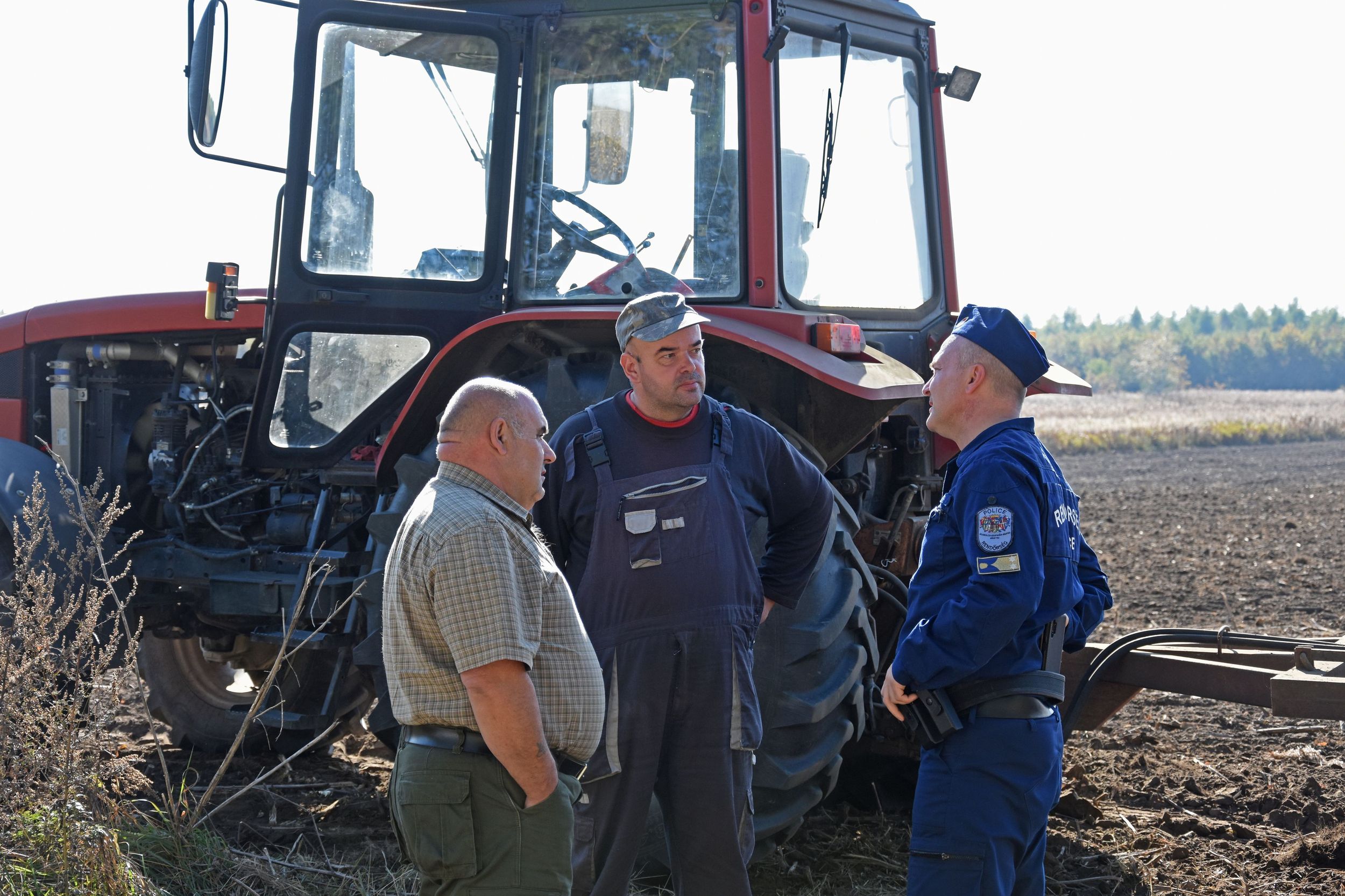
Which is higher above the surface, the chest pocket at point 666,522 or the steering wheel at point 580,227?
the steering wheel at point 580,227

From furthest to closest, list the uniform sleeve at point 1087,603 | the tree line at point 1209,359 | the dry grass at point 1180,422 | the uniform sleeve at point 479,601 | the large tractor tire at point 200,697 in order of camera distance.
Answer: the tree line at point 1209,359, the dry grass at point 1180,422, the large tractor tire at point 200,697, the uniform sleeve at point 1087,603, the uniform sleeve at point 479,601

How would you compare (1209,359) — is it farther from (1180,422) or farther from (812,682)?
(812,682)

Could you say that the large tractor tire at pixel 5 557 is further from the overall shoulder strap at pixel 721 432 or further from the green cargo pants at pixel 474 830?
the green cargo pants at pixel 474 830

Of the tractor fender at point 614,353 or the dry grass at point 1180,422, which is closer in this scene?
the tractor fender at point 614,353

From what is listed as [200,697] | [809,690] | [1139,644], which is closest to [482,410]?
[809,690]

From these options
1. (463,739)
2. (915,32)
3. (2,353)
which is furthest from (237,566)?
(915,32)

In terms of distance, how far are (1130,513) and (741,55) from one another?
1168 centimetres

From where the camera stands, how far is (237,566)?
491cm

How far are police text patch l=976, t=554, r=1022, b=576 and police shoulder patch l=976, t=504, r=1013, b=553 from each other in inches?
0.8

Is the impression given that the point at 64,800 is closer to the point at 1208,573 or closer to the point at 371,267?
the point at 371,267

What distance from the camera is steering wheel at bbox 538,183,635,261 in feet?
13.5

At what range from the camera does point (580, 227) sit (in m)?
4.20

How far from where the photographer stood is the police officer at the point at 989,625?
2.57 m

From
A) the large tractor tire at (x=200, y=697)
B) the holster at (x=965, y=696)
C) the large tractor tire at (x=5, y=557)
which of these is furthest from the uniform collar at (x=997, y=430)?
the large tractor tire at (x=5, y=557)
